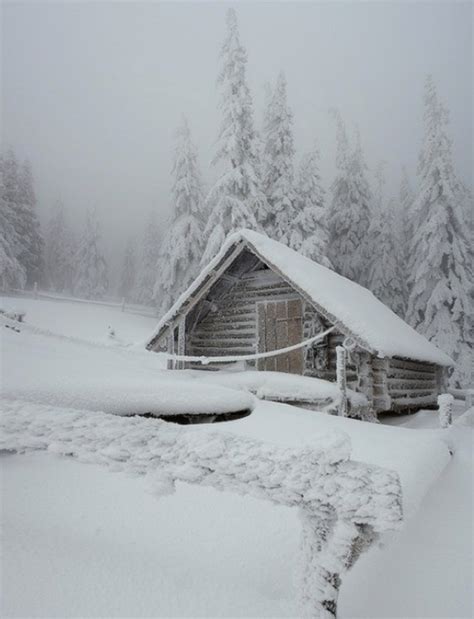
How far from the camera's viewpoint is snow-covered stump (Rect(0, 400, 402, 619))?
1.70 metres

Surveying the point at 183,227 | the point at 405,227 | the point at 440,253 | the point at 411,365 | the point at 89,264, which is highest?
the point at 405,227

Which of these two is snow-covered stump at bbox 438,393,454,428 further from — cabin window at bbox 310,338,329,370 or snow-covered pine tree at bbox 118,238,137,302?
snow-covered pine tree at bbox 118,238,137,302

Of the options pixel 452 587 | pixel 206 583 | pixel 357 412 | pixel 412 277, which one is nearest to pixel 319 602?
pixel 206 583

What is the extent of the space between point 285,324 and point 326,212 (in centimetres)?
1329

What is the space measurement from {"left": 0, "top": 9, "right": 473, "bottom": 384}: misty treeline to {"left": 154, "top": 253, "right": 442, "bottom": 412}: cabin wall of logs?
612cm

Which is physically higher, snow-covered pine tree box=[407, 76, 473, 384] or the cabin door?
snow-covered pine tree box=[407, 76, 473, 384]

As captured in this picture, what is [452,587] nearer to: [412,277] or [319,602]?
[319,602]

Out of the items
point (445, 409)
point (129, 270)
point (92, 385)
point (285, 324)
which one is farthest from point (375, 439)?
point (129, 270)

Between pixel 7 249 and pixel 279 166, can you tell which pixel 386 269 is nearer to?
pixel 279 166

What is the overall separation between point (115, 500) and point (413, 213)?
73.4ft

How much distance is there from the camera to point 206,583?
90.9 inches

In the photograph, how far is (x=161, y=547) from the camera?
266 centimetres

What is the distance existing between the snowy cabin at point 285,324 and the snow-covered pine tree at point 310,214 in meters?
8.51

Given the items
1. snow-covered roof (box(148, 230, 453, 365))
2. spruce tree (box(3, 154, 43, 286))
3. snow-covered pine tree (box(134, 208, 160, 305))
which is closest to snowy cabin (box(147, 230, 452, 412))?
snow-covered roof (box(148, 230, 453, 365))
